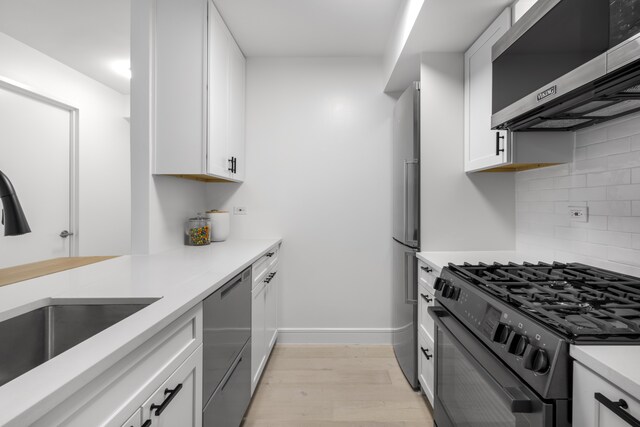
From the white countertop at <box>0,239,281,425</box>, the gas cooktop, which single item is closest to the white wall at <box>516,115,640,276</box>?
the gas cooktop

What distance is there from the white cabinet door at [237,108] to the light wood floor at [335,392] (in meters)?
1.50

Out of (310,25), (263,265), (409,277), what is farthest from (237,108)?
(409,277)

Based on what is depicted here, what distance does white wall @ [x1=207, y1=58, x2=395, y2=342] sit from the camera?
9.24 ft

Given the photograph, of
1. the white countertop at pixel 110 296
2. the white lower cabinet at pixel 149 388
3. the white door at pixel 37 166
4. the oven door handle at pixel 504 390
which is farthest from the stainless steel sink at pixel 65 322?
the white door at pixel 37 166

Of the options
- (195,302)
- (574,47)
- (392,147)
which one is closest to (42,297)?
(195,302)

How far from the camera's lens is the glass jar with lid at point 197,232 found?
2.32 meters

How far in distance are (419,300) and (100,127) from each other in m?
3.63

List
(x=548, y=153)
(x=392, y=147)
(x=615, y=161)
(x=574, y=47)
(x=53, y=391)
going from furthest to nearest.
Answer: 1. (x=392, y=147)
2. (x=548, y=153)
3. (x=615, y=161)
4. (x=574, y=47)
5. (x=53, y=391)

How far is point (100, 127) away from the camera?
3.51 meters

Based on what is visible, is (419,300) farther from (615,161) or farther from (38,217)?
(38,217)

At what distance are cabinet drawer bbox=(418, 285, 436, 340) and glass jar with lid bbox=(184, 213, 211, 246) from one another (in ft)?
4.97

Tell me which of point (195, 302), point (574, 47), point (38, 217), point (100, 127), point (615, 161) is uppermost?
point (100, 127)

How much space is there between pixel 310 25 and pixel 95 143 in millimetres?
2610

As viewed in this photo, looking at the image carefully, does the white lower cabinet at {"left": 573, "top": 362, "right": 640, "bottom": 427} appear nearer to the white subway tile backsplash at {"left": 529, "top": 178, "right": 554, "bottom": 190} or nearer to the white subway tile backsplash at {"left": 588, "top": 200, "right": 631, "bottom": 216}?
the white subway tile backsplash at {"left": 588, "top": 200, "right": 631, "bottom": 216}
